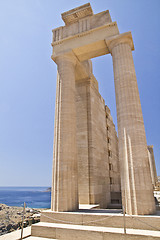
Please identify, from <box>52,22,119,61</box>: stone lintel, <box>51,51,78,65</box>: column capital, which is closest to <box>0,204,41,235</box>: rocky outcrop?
<box>51,51,78,65</box>: column capital

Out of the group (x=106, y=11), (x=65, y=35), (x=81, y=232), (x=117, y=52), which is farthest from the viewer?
(x=65, y=35)

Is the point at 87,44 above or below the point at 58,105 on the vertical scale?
above

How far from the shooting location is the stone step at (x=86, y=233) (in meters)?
9.85

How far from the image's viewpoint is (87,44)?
Result: 760 inches

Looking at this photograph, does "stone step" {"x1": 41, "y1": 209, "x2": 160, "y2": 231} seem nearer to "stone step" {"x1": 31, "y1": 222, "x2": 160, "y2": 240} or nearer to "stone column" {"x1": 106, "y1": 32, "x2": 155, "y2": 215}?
"stone step" {"x1": 31, "y1": 222, "x2": 160, "y2": 240}

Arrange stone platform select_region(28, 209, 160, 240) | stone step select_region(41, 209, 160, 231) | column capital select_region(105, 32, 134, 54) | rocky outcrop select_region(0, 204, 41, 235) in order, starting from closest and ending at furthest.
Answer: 1. stone platform select_region(28, 209, 160, 240)
2. stone step select_region(41, 209, 160, 231)
3. column capital select_region(105, 32, 134, 54)
4. rocky outcrop select_region(0, 204, 41, 235)

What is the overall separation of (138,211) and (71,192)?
19.8ft

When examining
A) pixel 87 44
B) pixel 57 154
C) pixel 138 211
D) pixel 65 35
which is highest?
pixel 65 35

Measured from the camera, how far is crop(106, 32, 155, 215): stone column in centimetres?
1268

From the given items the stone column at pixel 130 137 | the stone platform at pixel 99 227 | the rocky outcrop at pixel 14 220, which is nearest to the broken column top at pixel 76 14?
the stone column at pixel 130 137

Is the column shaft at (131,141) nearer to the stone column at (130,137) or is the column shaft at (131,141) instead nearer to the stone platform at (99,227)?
the stone column at (130,137)

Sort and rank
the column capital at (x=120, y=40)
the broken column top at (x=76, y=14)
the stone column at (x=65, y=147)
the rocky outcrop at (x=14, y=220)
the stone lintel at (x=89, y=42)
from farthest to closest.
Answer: the rocky outcrop at (x=14, y=220) → the broken column top at (x=76, y=14) → the stone lintel at (x=89, y=42) → the column capital at (x=120, y=40) → the stone column at (x=65, y=147)

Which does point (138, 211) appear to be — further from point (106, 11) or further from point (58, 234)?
point (106, 11)

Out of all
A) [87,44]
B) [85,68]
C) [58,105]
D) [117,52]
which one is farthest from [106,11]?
[58,105]
